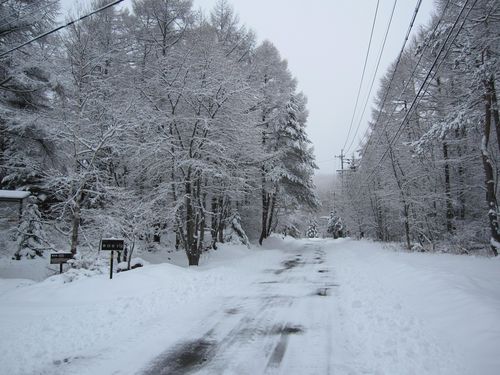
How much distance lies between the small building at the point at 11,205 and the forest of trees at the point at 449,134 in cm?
1755

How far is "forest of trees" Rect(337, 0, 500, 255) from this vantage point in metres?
12.9

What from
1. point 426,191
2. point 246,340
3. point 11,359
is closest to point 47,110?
point 11,359

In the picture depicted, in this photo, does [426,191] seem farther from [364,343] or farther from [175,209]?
[364,343]

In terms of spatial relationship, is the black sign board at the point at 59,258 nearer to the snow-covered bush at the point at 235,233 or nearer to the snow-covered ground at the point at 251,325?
the snow-covered ground at the point at 251,325

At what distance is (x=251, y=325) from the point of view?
6516mm

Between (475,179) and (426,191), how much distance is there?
9.03ft

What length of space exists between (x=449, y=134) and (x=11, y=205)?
80.4 ft

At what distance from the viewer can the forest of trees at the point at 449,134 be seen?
12938mm

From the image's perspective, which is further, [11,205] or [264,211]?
[264,211]

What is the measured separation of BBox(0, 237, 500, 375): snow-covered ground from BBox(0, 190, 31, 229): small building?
315 inches

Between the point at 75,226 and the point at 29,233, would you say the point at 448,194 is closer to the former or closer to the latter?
the point at 75,226

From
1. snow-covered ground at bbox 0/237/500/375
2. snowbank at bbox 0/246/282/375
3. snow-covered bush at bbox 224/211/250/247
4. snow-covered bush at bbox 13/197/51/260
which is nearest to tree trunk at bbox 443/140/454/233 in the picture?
snow-covered ground at bbox 0/237/500/375

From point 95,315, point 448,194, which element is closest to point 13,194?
point 95,315

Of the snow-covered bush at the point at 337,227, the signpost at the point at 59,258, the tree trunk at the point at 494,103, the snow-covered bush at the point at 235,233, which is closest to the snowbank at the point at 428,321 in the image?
the tree trunk at the point at 494,103
